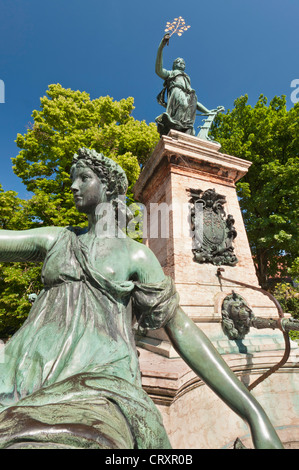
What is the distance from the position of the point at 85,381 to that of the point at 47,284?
53 centimetres

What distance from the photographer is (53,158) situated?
941 centimetres

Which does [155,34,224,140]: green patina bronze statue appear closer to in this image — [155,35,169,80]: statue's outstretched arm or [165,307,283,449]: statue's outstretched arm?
[155,35,169,80]: statue's outstretched arm

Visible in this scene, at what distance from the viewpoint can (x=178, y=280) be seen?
3.44 metres

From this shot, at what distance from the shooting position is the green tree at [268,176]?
36.0 ft

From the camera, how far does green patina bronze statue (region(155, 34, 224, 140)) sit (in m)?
5.10

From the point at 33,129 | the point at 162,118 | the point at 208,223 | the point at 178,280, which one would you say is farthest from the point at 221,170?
the point at 33,129

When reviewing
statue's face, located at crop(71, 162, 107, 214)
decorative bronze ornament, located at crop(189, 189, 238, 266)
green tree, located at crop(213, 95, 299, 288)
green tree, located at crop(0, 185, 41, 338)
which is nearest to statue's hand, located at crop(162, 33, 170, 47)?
decorative bronze ornament, located at crop(189, 189, 238, 266)

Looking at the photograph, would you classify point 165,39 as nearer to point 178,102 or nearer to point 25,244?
point 178,102

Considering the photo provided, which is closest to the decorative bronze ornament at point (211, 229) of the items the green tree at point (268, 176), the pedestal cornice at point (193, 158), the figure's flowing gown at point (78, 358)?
the pedestal cornice at point (193, 158)

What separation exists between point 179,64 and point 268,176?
7.95m

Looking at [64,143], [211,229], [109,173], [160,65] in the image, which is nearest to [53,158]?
[64,143]

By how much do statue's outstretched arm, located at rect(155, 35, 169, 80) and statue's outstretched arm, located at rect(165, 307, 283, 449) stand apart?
204 inches

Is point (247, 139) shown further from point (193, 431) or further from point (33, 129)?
point (193, 431)
